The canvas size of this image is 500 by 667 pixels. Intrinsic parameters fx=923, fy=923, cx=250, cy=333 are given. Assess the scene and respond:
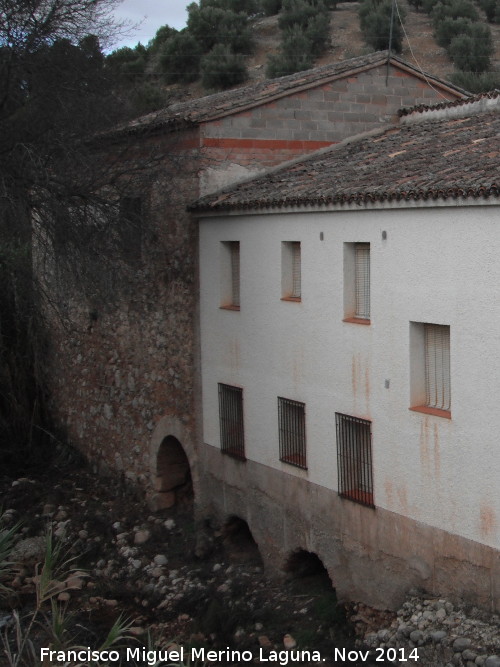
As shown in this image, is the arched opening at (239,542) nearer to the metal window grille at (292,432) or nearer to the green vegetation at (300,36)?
the metal window grille at (292,432)

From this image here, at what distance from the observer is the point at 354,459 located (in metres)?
10.1

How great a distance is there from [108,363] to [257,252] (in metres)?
4.33

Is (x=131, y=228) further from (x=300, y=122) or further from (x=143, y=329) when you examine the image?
(x=300, y=122)

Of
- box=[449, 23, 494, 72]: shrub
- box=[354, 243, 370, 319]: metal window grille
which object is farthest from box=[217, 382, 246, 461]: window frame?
box=[449, 23, 494, 72]: shrub

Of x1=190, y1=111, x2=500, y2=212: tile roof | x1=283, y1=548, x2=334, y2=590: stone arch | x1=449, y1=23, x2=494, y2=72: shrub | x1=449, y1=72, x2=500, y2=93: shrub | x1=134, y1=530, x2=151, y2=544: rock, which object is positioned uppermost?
x1=449, y1=23, x2=494, y2=72: shrub

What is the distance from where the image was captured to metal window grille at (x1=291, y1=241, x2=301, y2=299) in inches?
439

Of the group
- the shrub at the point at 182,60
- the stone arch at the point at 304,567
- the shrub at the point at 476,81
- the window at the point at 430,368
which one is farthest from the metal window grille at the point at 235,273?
the shrub at the point at 182,60

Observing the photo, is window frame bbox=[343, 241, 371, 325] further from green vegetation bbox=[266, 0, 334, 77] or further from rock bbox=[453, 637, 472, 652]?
green vegetation bbox=[266, 0, 334, 77]

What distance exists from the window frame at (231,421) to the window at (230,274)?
3.70 ft

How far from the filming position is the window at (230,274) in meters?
12.4

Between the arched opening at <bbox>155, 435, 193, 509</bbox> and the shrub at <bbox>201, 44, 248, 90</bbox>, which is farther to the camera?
the shrub at <bbox>201, 44, 248, 90</bbox>

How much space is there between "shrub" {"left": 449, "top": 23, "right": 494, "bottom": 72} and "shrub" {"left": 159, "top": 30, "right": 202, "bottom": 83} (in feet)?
33.3

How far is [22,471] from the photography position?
1580cm

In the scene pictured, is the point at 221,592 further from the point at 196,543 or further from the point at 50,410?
the point at 50,410
